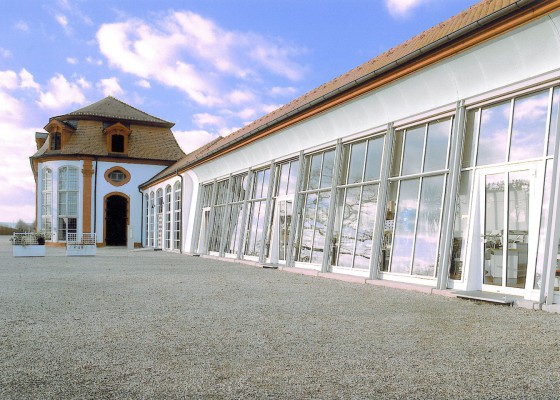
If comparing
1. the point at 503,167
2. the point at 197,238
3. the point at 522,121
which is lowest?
the point at 197,238

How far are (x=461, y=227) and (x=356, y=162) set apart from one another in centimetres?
411

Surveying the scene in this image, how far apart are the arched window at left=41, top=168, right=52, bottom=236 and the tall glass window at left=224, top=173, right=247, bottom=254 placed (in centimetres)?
2029

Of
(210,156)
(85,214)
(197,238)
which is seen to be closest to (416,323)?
(210,156)

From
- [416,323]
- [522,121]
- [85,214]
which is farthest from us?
[85,214]

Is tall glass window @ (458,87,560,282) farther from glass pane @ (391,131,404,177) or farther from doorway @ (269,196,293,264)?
doorway @ (269,196,293,264)

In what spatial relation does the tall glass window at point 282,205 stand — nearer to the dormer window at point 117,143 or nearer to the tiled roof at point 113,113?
the dormer window at point 117,143

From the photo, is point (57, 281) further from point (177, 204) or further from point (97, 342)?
point (177, 204)

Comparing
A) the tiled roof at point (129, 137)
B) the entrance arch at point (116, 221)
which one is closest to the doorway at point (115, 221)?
Result: the entrance arch at point (116, 221)

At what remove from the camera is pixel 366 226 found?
11.9 metres

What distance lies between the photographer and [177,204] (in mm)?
28781

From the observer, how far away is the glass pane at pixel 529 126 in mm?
7840

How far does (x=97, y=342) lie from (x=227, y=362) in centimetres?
143

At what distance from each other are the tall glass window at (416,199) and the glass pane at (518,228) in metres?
1.62

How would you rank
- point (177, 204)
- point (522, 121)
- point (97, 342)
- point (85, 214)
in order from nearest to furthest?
point (97, 342)
point (522, 121)
point (177, 204)
point (85, 214)
